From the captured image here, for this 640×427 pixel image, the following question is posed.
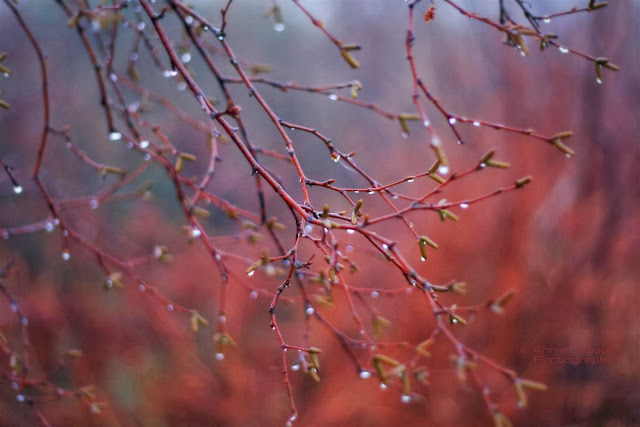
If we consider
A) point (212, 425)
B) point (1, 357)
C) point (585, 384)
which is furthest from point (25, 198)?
point (585, 384)

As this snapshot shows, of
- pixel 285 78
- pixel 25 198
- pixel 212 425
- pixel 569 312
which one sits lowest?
pixel 212 425

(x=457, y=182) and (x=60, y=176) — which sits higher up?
(x=60, y=176)

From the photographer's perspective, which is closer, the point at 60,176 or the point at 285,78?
the point at 60,176

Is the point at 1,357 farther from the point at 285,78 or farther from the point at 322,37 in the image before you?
the point at 322,37

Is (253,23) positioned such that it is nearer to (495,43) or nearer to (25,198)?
(495,43)

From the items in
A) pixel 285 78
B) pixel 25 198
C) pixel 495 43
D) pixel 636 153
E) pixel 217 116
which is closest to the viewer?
pixel 217 116

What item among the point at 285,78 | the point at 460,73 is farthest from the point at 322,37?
the point at 460,73

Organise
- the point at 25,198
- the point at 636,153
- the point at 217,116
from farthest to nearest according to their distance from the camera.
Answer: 1. the point at 25,198
2. the point at 636,153
3. the point at 217,116
